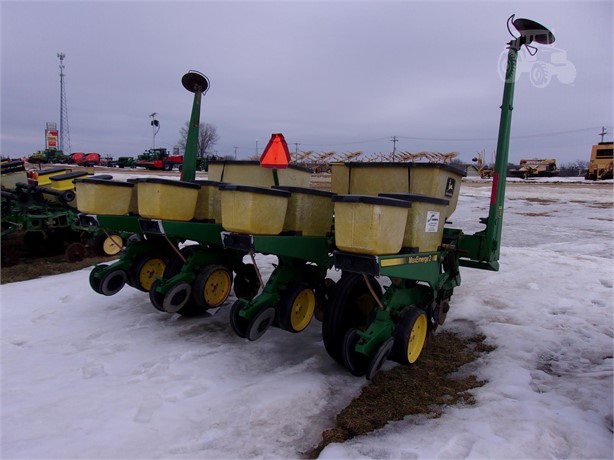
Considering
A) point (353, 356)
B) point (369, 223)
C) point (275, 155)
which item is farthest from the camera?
point (275, 155)

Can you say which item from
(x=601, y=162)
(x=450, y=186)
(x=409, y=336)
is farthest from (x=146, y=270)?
(x=601, y=162)

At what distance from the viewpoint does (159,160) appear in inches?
1594

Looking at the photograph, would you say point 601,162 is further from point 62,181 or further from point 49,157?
point 49,157

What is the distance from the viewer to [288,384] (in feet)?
12.2

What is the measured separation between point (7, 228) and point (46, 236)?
32.8 inches

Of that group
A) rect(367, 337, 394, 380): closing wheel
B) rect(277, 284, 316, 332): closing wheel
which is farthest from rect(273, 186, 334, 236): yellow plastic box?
rect(367, 337, 394, 380): closing wheel

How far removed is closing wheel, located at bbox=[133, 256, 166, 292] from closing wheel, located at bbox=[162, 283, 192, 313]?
766 millimetres

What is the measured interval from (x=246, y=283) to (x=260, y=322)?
5.34 feet

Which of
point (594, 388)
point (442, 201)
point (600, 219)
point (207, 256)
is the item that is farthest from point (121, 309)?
point (600, 219)

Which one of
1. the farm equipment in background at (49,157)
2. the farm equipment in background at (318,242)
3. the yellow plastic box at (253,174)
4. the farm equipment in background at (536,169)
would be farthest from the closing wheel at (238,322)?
the farm equipment in background at (49,157)

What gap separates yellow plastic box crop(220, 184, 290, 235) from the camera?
148 inches

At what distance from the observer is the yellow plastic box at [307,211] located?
168 inches

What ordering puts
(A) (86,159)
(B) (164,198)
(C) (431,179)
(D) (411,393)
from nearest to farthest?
(D) (411,393) < (C) (431,179) < (B) (164,198) < (A) (86,159)

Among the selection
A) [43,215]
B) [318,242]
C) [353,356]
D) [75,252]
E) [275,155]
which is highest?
[275,155]
